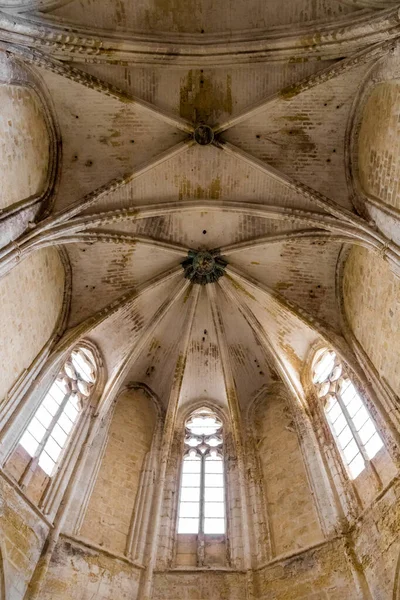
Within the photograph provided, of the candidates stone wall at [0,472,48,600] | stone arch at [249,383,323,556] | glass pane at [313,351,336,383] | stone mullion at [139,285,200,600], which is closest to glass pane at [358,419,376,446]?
stone arch at [249,383,323,556]

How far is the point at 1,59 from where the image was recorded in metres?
8.89

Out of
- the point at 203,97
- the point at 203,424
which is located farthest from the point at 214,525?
the point at 203,97

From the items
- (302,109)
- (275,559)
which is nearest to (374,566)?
(275,559)

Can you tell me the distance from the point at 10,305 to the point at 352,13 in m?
8.03

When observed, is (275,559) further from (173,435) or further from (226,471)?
(173,435)

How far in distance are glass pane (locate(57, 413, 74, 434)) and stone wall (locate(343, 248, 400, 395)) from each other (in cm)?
629

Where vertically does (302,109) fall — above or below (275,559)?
above

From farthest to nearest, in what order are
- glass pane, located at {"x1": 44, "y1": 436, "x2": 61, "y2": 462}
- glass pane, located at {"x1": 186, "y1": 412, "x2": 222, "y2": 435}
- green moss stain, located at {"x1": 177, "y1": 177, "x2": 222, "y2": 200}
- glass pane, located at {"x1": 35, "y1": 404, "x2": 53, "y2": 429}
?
1. glass pane, located at {"x1": 186, "y1": 412, "x2": 222, "y2": 435}
2. green moss stain, located at {"x1": 177, "y1": 177, "x2": 222, "y2": 200}
3. glass pane, located at {"x1": 35, "y1": 404, "x2": 53, "y2": 429}
4. glass pane, located at {"x1": 44, "y1": 436, "x2": 61, "y2": 462}

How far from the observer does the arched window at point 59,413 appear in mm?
10000

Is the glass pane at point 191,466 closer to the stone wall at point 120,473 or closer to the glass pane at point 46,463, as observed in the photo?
the stone wall at point 120,473

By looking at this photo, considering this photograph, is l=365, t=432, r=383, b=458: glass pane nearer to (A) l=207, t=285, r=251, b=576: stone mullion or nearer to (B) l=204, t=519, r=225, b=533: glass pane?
(A) l=207, t=285, r=251, b=576: stone mullion

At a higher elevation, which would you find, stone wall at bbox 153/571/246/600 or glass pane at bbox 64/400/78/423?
glass pane at bbox 64/400/78/423

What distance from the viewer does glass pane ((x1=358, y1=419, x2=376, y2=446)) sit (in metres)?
10.0

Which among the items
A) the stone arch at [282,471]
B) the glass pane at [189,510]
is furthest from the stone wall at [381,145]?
the glass pane at [189,510]
